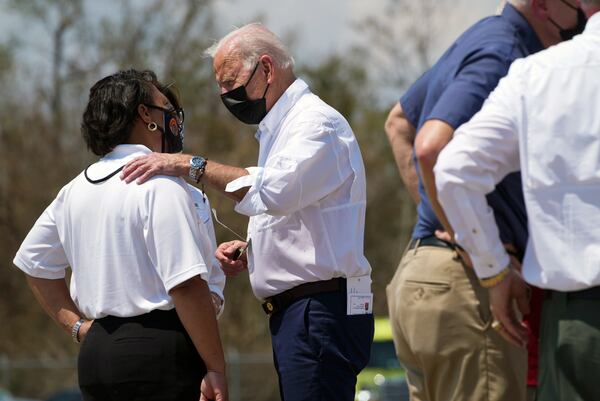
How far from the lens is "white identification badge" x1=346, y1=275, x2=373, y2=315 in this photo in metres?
4.71

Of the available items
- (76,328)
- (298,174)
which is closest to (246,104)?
(298,174)

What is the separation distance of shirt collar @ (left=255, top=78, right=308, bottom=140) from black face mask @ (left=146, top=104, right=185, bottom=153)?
0.36m

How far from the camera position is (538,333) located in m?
3.64

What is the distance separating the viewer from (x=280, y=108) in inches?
195

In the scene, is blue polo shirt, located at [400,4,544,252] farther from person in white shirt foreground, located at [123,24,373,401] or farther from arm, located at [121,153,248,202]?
arm, located at [121,153,248,202]

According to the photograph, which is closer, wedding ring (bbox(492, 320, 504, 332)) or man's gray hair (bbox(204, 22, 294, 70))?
wedding ring (bbox(492, 320, 504, 332))

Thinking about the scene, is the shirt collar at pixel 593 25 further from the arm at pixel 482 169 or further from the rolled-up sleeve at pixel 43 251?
the rolled-up sleeve at pixel 43 251

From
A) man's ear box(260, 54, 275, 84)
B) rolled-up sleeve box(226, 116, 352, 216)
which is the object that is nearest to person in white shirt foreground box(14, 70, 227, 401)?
rolled-up sleeve box(226, 116, 352, 216)

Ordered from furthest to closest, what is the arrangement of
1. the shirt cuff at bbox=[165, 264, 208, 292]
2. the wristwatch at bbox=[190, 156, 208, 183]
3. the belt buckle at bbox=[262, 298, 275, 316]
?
the belt buckle at bbox=[262, 298, 275, 316]
the wristwatch at bbox=[190, 156, 208, 183]
the shirt cuff at bbox=[165, 264, 208, 292]

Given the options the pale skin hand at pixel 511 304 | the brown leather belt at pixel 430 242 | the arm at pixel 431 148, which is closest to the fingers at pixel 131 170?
the brown leather belt at pixel 430 242

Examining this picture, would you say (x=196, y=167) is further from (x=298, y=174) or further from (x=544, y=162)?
(x=544, y=162)

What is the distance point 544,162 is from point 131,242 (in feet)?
5.75

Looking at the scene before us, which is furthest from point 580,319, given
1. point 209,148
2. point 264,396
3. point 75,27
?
point 75,27

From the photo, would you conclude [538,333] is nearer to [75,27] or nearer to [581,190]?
[581,190]
